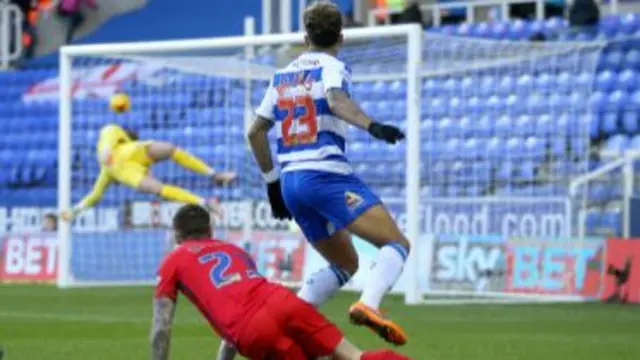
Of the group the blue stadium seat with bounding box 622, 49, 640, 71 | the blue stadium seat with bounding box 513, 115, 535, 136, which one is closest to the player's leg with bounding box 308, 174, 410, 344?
the blue stadium seat with bounding box 513, 115, 535, 136

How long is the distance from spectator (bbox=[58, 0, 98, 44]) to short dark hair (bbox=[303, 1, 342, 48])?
25300 mm

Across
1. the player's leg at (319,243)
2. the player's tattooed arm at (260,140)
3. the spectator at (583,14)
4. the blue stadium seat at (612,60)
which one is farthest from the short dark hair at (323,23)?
the blue stadium seat at (612,60)

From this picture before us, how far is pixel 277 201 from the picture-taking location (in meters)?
11.2

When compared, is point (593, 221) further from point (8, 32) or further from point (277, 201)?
point (8, 32)

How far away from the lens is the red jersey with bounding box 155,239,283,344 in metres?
9.18

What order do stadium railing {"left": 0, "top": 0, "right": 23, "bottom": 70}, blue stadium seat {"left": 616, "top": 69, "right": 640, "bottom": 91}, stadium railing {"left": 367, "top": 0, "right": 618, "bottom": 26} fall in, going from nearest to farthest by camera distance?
blue stadium seat {"left": 616, "top": 69, "right": 640, "bottom": 91} → stadium railing {"left": 367, "top": 0, "right": 618, "bottom": 26} → stadium railing {"left": 0, "top": 0, "right": 23, "bottom": 70}

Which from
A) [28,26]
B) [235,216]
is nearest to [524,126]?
[235,216]

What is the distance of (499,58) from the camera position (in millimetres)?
20844

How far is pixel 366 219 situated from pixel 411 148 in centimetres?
871

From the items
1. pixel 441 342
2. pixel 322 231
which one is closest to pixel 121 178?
pixel 441 342

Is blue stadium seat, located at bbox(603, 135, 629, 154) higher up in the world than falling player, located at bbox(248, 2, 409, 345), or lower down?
lower down

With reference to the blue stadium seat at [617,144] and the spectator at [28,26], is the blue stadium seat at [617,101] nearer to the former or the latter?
the blue stadium seat at [617,144]

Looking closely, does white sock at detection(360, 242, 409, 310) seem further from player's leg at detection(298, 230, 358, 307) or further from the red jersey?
the red jersey

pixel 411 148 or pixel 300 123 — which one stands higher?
pixel 300 123
